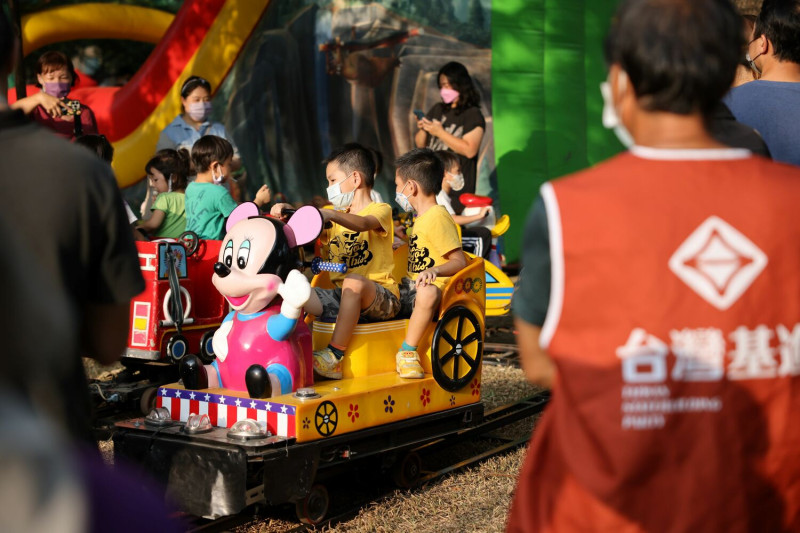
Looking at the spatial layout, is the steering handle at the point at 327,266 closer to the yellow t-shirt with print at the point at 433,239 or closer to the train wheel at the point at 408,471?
the yellow t-shirt with print at the point at 433,239

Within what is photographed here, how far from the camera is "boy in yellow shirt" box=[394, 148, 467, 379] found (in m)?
5.48

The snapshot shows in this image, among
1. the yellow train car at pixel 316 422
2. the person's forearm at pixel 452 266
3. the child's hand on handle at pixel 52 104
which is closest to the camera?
the yellow train car at pixel 316 422

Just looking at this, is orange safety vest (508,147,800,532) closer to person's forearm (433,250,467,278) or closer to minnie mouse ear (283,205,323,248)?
minnie mouse ear (283,205,323,248)

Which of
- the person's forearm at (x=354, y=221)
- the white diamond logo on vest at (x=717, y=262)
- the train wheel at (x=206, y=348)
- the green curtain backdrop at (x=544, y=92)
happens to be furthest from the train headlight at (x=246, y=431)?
the green curtain backdrop at (x=544, y=92)

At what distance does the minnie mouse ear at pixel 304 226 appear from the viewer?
4875 mm

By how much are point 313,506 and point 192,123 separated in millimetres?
4808

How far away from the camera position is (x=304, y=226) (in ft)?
16.1

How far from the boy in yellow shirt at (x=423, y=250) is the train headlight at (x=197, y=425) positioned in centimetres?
122

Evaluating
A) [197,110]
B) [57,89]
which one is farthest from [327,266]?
[57,89]

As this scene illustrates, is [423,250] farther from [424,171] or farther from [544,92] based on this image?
[544,92]

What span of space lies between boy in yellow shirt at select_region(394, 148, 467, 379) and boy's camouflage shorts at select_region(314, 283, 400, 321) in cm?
14

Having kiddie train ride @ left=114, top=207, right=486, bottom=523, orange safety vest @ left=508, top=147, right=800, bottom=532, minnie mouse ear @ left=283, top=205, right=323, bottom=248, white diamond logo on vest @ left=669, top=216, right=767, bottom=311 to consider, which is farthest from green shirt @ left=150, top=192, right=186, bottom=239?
white diamond logo on vest @ left=669, top=216, right=767, bottom=311

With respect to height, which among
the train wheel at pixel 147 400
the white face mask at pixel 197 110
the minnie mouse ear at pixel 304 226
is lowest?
the train wheel at pixel 147 400

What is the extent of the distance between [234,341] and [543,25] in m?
7.15
